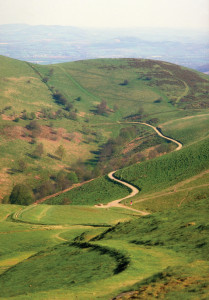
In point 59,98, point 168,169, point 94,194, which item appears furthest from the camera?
point 59,98

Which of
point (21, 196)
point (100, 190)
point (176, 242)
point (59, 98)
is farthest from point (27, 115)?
point (176, 242)

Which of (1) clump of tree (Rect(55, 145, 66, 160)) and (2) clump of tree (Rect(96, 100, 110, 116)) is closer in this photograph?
(1) clump of tree (Rect(55, 145, 66, 160))

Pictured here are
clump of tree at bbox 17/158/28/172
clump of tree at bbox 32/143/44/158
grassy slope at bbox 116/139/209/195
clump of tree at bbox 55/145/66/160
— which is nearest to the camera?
grassy slope at bbox 116/139/209/195

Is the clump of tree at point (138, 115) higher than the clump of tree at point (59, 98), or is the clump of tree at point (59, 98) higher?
the clump of tree at point (59, 98)

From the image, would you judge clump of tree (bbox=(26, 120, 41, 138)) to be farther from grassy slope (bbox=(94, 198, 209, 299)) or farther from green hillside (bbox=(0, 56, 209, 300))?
grassy slope (bbox=(94, 198, 209, 299))

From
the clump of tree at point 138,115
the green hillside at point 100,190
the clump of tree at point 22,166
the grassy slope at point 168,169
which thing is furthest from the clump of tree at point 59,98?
the grassy slope at point 168,169

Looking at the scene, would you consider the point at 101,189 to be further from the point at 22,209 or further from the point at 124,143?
the point at 124,143

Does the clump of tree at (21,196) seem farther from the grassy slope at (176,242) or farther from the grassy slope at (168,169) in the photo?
the grassy slope at (176,242)

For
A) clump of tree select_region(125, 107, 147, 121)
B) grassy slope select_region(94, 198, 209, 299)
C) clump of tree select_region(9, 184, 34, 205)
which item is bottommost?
clump of tree select_region(9, 184, 34, 205)

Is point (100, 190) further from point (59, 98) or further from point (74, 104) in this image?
point (59, 98)

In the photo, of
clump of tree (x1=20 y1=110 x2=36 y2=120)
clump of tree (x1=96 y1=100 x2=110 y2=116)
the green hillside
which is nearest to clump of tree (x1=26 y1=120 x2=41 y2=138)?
the green hillside
